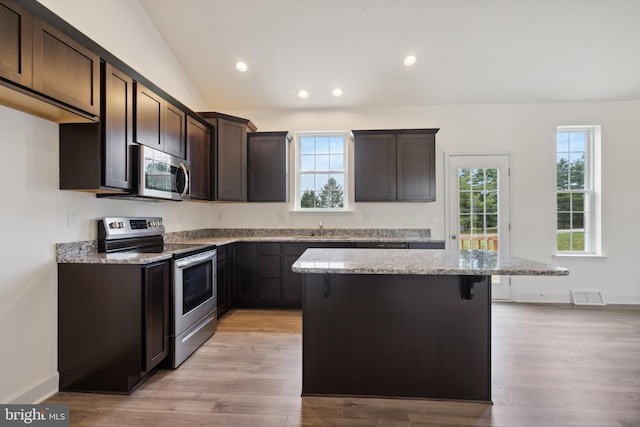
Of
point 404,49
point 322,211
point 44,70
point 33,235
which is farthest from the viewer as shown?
point 322,211

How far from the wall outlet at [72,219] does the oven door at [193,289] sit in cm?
74

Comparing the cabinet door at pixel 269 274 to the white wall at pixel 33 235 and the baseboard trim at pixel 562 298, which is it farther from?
the baseboard trim at pixel 562 298

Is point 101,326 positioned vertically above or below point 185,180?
below

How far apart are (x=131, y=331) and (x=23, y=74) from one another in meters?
1.62

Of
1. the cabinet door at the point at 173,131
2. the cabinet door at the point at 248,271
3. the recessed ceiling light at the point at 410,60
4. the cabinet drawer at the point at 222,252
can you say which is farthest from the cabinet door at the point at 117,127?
the recessed ceiling light at the point at 410,60

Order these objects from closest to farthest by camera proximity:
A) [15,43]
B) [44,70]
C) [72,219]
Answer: [15,43], [44,70], [72,219]

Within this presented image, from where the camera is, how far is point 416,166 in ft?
13.1

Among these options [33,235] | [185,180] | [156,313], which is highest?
[185,180]

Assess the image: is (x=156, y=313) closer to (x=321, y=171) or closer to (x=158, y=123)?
(x=158, y=123)

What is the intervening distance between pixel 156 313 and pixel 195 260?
0.57 metres

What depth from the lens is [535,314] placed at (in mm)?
3625

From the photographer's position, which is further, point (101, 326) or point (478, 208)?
point (478, 208)

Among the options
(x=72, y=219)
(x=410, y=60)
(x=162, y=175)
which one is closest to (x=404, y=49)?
(x=410, y=60)

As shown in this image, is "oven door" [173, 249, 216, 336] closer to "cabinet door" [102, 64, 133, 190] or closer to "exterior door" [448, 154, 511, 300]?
"cabinet door" [102, 64, 133, 190]
